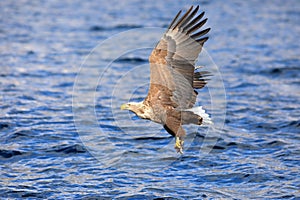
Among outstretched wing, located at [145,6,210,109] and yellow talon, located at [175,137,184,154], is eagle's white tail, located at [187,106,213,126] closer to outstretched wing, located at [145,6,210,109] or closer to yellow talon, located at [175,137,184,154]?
outstretched wing, located at [145,6,210,109]

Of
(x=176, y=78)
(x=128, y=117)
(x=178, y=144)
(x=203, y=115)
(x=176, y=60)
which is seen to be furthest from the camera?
(x=128, y=117)

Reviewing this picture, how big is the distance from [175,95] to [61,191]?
199 cm

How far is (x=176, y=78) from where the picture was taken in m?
7.60

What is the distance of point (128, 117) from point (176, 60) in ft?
13.7

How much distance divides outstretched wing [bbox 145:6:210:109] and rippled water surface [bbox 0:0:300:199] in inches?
52.3

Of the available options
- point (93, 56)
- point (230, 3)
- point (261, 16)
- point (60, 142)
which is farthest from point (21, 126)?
point (230, 3)

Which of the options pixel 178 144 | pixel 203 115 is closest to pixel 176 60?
pixel 203 115

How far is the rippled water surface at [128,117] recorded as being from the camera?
8.38m

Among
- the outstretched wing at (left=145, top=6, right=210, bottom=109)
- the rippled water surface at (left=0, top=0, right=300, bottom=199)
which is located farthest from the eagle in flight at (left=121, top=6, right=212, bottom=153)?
the rippled water surface at (left=0, top=0, right=300, bottom=199)

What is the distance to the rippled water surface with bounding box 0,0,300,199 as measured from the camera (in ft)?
27.5

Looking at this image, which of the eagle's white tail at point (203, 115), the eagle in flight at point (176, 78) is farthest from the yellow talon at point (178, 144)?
the eagle's white tail at point (203, 115)

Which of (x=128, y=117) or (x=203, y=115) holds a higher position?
(x=203, y=115)

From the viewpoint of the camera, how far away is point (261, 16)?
65.2 ft

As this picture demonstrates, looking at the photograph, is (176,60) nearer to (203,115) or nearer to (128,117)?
(203,115)
